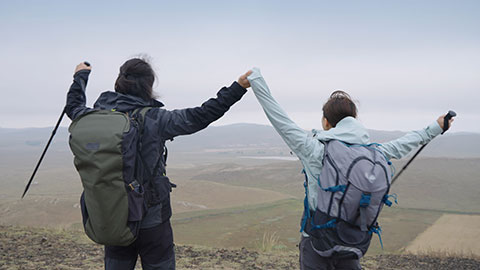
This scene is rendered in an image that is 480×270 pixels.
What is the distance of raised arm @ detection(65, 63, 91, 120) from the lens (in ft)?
9.09

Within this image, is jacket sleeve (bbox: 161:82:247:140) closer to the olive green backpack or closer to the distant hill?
the olive green backpack

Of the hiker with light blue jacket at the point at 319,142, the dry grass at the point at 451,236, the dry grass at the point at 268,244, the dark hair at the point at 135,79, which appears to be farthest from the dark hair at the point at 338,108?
the dry grass at the point at 451,236

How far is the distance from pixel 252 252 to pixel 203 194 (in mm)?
17481

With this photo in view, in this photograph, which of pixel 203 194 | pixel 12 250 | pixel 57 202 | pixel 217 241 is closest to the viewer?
pixel 12 250

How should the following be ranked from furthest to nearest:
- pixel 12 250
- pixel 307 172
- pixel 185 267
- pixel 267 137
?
pixel 267 137 < pixel 12 250 < pixel 185 267 < pixel 307 172

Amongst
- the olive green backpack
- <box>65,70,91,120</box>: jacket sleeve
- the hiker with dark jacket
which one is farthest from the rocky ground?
the olive green backpack

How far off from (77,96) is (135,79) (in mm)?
583

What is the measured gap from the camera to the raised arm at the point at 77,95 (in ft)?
9.09

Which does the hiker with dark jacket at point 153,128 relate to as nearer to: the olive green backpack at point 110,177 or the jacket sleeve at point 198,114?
the jacket sleeve at point 198,114

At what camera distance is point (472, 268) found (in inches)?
225

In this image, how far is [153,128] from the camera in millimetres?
2396

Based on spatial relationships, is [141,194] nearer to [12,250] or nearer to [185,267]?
[185,267]

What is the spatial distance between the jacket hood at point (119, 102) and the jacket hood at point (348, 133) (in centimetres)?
124

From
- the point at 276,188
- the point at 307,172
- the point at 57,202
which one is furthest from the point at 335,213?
the point at 276,188
